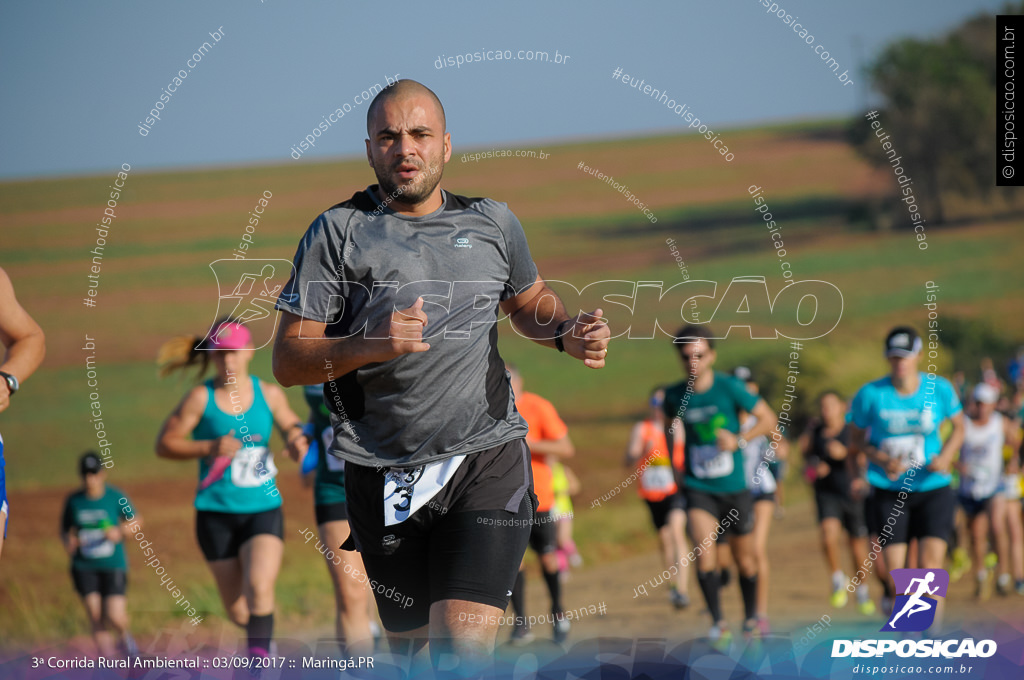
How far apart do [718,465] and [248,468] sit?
331cm

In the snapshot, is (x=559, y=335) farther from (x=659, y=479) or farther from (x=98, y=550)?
(x=98, y=550)

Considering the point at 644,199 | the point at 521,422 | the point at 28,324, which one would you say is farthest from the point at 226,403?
the point at 644,199

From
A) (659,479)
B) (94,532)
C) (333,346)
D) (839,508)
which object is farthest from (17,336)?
(839,508)

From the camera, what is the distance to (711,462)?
7297mm

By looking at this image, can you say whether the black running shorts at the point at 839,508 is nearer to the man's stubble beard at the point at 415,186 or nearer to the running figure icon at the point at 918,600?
the running figure icon at the point at 918,600

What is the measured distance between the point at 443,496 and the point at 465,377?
1.24 feet

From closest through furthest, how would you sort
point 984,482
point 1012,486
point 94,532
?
1. point 94,532
2. point 984,482
3. point 1012,486

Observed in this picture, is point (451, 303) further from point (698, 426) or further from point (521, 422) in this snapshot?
point (698, 426)

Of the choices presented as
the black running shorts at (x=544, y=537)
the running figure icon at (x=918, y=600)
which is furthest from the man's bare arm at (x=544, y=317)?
the black running shorts at (x=544, y=537)

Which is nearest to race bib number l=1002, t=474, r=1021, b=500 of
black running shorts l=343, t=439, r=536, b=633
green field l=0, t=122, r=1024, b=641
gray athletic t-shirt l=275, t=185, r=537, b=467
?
green field l=0, t=122, r=1024, b=641

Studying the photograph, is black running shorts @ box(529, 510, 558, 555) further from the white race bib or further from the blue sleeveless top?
the white race bib

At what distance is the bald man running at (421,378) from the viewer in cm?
306
